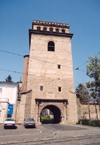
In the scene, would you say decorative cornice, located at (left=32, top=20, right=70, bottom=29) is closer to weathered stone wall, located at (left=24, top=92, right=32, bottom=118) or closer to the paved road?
weathered stone wall, located at (left=24, top=92, right=32, bottom=118)

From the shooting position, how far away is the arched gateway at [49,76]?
22125 millimetres

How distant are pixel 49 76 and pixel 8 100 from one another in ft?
28.0

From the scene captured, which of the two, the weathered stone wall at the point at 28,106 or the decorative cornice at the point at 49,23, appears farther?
the decorative cornice at the point at 49,23

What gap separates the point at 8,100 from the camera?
22.9 m

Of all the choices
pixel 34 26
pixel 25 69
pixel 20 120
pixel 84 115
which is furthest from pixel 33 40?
pixel 84 115

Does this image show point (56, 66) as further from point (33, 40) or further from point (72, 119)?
point (72, 119)

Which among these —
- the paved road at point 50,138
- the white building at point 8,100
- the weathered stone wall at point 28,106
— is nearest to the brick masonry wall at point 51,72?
the weathered stone wall at point 28,106

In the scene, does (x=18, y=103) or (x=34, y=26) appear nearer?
(x=18, y=103)

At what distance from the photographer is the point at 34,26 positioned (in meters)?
29.1

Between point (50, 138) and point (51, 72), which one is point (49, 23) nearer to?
point (51, 72)

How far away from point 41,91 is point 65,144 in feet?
52.9

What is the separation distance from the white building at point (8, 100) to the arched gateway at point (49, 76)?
1.40 meters

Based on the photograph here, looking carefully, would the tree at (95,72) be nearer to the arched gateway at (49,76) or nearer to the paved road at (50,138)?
the arched gateway at (49,76)

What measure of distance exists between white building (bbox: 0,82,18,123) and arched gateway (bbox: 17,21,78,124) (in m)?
1.40
